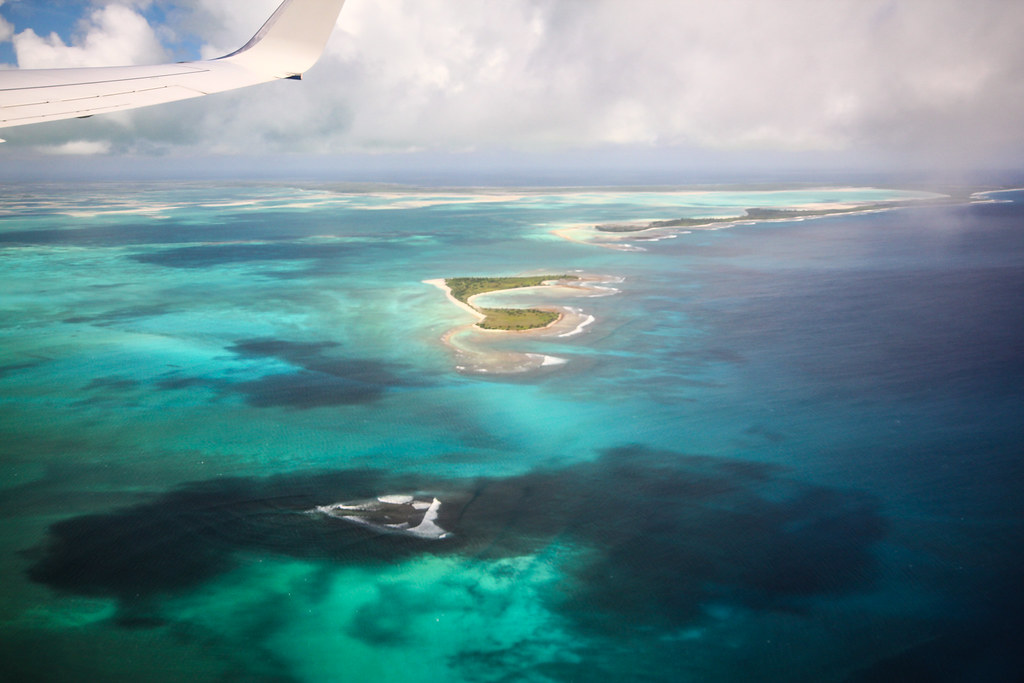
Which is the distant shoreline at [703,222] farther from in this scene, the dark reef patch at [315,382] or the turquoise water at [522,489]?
the dark reef patch at [315,382]

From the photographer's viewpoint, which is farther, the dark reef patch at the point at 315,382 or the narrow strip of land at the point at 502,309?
the narrow strip of land at the point at 502,309

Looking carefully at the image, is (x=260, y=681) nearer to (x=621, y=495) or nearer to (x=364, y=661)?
(x=364, y=661)

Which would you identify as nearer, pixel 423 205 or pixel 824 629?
pixel 824 629

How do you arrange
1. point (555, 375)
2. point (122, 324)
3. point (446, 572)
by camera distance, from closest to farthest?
point (446, 572) → point (555, 375) → point (122, 324)

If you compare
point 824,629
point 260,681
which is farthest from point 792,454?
point 260,681

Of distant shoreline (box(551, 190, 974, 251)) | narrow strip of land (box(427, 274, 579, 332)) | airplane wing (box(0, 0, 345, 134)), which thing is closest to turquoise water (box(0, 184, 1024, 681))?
narrow strip of land (box(427, 274, 579, 332))

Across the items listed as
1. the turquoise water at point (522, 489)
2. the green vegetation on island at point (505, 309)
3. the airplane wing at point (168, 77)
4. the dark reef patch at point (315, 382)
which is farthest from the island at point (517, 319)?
the airplane wing at point (168, 77)
